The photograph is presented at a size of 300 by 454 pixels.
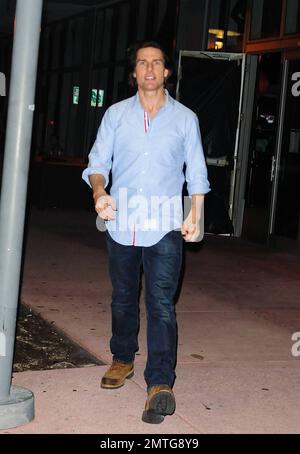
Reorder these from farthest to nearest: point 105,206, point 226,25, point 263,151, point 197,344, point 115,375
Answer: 1. point 226,25
2. point 263,151
3. point 197,344
4. point 115,375
5. point 105,206

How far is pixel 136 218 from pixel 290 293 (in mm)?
4363

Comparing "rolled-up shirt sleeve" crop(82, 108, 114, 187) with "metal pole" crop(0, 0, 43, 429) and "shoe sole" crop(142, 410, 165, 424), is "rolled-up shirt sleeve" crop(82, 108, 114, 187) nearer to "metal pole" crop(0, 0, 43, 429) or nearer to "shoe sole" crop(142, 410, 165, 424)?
"metal pole" crop(0, 0, 43, 429)

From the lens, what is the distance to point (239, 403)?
4.69 m

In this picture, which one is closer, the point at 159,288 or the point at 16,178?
the point at 16,178

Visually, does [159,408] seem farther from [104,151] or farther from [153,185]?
[104,151]

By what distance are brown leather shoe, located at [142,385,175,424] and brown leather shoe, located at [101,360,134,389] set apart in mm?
519

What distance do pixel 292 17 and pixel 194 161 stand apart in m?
8.25

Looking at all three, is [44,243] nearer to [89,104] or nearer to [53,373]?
[53,373]

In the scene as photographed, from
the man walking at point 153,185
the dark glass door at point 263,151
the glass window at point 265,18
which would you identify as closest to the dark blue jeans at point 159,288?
the man walking at point 153,185

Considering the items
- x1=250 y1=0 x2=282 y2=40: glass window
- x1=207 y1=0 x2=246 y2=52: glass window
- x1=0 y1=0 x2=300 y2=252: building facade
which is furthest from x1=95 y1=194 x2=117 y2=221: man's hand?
x1=207 y1=0 x2=246 y2=52: glass window

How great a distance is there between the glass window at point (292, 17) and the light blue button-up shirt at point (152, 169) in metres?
7.97

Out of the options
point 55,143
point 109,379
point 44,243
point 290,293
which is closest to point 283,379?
point 109,379

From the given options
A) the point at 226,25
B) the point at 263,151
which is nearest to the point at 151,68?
the point at 263,151

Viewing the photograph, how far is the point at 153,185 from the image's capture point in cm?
437
